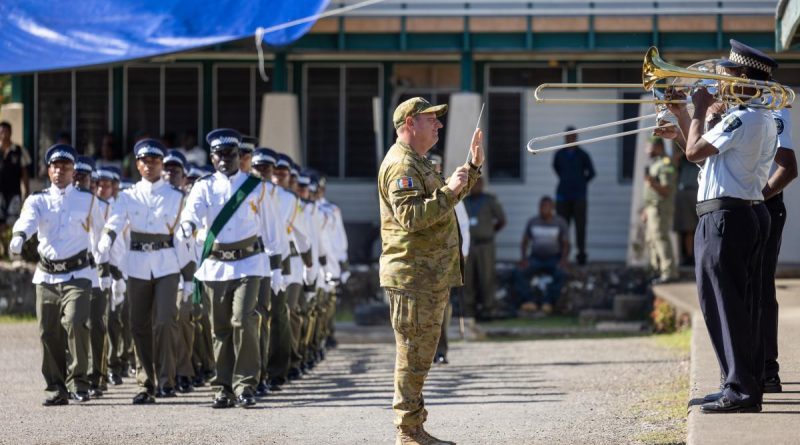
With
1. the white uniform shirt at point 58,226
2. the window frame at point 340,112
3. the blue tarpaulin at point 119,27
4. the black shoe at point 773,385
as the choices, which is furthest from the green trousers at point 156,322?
the window frame at point 340,112

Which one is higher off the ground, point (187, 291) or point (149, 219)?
point (149, 219)

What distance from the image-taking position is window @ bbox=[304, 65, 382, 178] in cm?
2478

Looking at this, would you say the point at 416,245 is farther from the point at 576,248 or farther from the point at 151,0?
the point at 576,248

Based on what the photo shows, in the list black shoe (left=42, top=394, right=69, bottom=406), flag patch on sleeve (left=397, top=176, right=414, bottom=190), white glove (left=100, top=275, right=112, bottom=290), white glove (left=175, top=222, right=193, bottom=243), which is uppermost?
flag patch on sleeve (left=397, top=176, right=414, bottom=190)

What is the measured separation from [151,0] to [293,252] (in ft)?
15.1

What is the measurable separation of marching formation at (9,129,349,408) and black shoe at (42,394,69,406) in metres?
0.01

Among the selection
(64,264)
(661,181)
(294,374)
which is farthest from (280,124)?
(64,264)

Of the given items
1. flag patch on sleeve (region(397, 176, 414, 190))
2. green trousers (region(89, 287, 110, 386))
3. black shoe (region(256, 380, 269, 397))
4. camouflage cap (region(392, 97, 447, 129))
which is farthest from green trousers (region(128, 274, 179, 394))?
flag patch on sleeve (region(397, 176, 414, 190))

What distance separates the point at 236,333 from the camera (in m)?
12.4

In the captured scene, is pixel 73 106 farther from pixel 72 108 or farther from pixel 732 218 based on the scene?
pixel 732 218

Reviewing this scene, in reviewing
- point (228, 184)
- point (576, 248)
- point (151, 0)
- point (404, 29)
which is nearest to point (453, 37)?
point (404, 29)

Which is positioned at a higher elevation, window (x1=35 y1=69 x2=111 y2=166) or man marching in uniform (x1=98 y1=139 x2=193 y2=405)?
window (x1=35 y1=69 x2=111 y2=166)

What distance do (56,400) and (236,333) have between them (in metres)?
1.54

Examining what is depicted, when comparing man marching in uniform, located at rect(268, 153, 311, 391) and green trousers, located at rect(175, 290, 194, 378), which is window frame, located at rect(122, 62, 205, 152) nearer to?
man marching in uniform, located at rect(268, 153, 311, 391)
